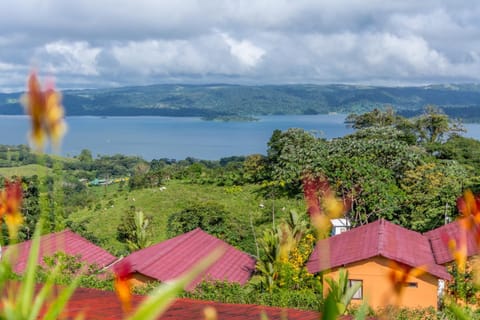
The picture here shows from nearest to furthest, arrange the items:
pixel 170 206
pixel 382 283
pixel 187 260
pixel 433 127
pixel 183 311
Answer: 1. pixel 183 311
2. pixel 382 283
3. pixel 187 260
4. pixel 170 206
5. pixel 433 127

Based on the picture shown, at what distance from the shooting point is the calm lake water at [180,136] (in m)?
85.4

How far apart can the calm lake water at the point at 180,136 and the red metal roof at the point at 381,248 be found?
48.2 metres

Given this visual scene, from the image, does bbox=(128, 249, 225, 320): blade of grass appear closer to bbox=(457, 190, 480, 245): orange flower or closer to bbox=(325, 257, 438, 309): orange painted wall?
bbox=(457, 190, 480, 245): orange flower

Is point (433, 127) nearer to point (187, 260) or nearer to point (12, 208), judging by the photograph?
point (187, 260)

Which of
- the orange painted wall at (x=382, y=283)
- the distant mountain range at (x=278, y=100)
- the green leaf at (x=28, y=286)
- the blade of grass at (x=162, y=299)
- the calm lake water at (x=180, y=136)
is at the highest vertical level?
the distant mountain range at (x=278, y=100)

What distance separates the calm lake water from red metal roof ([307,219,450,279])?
1898 inches

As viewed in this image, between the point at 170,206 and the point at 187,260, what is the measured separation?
11766 mm

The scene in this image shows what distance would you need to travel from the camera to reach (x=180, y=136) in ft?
397

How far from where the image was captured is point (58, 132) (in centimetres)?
73

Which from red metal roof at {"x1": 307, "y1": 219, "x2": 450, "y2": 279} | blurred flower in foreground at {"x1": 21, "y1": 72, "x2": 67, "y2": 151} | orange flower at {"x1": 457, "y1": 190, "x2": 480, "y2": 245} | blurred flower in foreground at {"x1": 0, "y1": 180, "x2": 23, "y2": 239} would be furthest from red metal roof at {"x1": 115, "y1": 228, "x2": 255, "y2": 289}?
blurred flower in foreground at {"x1": 21, "y1": 72, "x2": 67, "y2": 151}

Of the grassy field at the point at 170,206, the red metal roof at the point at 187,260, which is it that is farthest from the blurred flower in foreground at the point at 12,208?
the grassy field at the point at 170,206

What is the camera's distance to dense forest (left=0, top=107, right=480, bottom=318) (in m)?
11.2

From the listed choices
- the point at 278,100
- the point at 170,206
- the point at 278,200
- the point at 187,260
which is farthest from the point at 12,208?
the point at 278,100

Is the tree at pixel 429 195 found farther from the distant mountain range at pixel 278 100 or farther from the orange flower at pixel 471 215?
the distant mountain range at pixel 278 100
